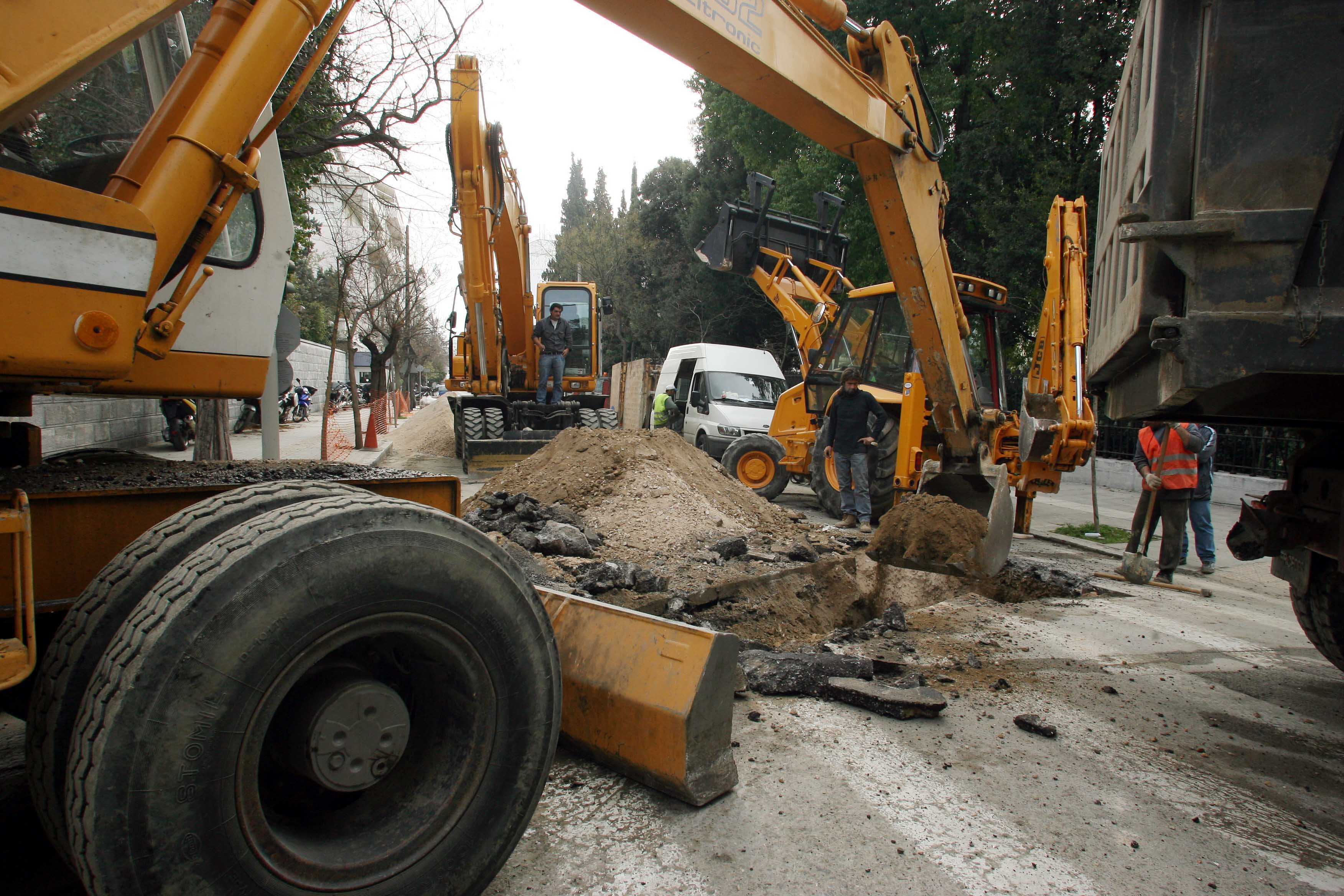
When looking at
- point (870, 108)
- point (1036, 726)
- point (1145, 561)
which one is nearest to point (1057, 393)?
point (1145, 561)

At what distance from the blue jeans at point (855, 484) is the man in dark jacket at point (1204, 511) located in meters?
3.24

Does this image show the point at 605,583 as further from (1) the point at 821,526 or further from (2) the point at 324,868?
(1) the point at 821,526

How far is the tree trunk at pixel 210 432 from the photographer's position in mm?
7246

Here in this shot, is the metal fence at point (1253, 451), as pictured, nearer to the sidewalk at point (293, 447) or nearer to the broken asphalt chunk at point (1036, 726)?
the broken asphalt chunk at point (1036, 726)

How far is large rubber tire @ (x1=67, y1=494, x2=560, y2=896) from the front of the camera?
Answer: 5.16ft

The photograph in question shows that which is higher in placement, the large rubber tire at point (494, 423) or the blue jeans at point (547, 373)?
the blue jeans at point (547, 373)

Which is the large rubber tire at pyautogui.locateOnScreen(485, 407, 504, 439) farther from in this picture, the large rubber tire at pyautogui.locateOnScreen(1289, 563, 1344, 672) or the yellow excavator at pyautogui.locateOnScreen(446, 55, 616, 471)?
the large rubber tire at pyautogui.locateOnScreen(1289, 563, 1344, 672)

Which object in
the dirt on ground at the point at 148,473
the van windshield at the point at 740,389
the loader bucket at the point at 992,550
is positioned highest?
the van windshield at the point at 740,389

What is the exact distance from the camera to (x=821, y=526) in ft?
28.8

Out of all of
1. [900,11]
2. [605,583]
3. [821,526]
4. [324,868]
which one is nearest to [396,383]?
[900,11]

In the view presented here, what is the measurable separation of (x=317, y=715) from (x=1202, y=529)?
8.74m

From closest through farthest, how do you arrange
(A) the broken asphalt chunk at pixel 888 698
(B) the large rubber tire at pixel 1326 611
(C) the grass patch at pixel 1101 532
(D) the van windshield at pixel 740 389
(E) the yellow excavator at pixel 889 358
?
(A) the broken asphalt chunk at pixel 888 698 → (B) the large rubber tire at pixel 1326 611 → (E) the yellow excavator at pixel 889 358 → (C) the grass patch at pixel 1101 532 → (D) the van windshield at pixel 740 389

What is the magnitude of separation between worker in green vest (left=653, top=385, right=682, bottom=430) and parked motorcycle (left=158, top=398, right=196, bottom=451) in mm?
9170

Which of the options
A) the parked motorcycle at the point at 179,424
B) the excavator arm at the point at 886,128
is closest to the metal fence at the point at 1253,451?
the excavator arm at the point at 886,128
